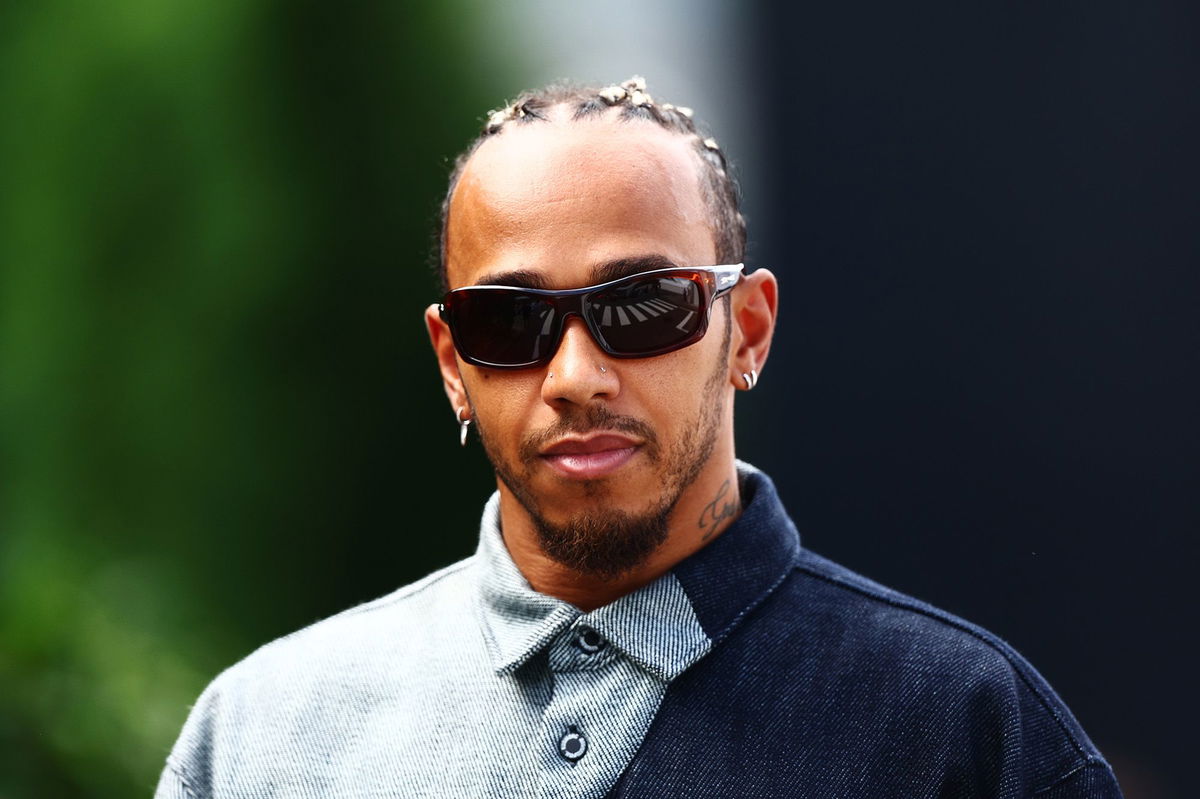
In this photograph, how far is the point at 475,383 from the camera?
2.64 metres

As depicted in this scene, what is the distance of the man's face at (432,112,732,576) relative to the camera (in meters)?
2.48

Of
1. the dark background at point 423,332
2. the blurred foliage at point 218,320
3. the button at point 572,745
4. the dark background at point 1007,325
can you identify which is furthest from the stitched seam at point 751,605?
the blurred foliage at point 218,320

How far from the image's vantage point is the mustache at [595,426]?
2.46 meters

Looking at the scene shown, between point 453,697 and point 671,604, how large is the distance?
0.45 metres

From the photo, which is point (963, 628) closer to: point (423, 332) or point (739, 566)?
point (739, 566)

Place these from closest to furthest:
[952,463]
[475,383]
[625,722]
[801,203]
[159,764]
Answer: [625,722] < [475,383] < [159,764] < [952,463] < [801,203]

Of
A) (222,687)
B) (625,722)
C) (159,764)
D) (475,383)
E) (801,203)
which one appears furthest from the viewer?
(801,203)

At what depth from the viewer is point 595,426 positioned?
2461 mm

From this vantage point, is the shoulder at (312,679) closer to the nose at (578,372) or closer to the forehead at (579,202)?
the nose at (578,372)

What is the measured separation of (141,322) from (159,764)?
2.18 meters

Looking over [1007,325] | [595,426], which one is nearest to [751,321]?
[595,426]

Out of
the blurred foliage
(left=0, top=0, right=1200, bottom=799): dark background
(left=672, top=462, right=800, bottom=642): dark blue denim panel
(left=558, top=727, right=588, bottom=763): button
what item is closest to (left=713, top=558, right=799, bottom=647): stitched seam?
(left=672, top=462, right=800, bottom=642): dark blue denim panel

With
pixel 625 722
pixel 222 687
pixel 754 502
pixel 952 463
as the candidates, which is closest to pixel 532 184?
pixel 754 502

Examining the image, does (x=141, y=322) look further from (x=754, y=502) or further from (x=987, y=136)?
(x=754, y=502)
